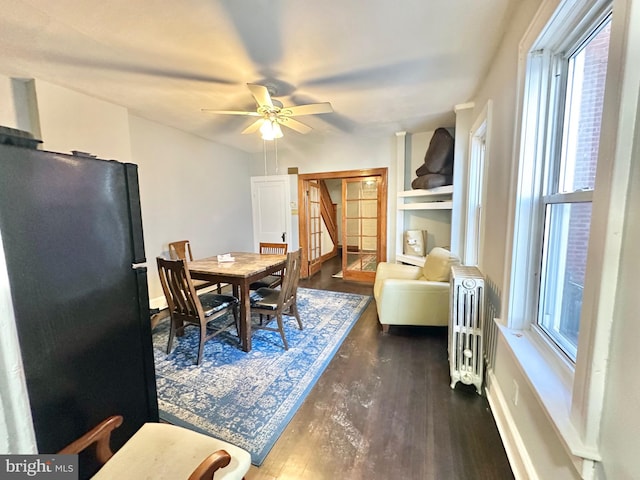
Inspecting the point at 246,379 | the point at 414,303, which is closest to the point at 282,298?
the point at 246,379

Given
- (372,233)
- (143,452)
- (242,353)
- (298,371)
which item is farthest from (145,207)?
(372,233)

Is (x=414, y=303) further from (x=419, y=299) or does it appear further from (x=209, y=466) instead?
(x=209, y=466)

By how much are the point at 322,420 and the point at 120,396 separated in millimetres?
1179

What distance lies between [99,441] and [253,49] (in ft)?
7.78

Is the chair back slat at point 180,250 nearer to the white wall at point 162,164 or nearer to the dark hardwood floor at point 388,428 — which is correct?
the white wall at point 162,164

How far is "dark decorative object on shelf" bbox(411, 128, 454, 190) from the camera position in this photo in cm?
357

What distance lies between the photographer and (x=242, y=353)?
2531 millimetres

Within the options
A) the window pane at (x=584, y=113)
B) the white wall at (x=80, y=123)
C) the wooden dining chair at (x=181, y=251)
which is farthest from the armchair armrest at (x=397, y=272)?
the white wall at (x=80, y=123)

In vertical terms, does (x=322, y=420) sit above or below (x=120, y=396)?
below

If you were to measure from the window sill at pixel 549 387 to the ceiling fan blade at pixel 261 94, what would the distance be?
2426 mm

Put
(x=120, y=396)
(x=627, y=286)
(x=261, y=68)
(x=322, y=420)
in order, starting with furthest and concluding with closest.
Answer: (x=261, y=68)
(x=322, y=420)
(x=120, y=396)
(x=627, y=286)

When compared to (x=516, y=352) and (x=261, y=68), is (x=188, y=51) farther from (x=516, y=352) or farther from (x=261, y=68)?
(x=516, y=352)

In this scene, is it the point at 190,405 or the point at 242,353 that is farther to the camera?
the point at 242,353

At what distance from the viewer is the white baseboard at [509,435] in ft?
4.09
